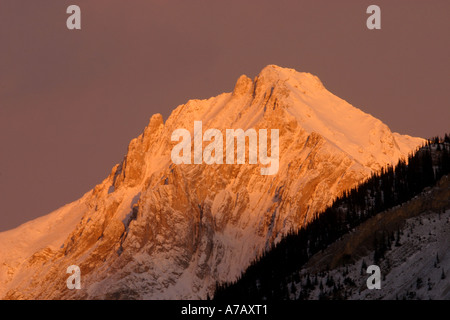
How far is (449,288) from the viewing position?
7781 inches
